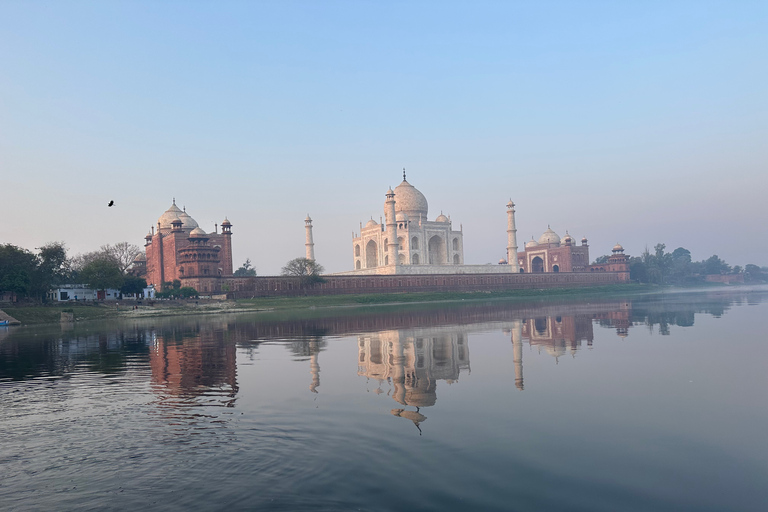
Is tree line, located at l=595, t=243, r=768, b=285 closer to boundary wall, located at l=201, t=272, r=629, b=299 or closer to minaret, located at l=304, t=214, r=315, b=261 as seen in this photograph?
boundary wall, located at l=201, t=272, r=629, b=299

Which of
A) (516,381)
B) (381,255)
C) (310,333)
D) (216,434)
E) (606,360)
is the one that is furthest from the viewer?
(381,255)

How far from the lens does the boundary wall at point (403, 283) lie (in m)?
50.4

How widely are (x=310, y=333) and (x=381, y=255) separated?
151ft

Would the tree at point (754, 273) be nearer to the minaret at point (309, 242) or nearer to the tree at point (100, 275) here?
the minaret at point (309, 242)

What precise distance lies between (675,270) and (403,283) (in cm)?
6126

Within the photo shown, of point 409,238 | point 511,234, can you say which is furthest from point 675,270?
point 409,238

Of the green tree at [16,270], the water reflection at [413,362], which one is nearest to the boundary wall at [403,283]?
the green tree at [16,270]

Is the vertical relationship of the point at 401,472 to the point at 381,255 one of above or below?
below

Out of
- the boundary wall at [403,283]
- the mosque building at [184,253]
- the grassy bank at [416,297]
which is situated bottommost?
the grassy bank at [416,297]

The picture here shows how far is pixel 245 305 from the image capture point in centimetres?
4450

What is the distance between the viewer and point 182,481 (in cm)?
563

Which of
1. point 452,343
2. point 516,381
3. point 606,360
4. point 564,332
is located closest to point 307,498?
point 516,381

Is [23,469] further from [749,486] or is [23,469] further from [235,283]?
[235,283]

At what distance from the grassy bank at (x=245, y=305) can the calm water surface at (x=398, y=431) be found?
24.2 metres
